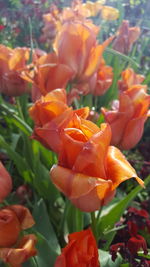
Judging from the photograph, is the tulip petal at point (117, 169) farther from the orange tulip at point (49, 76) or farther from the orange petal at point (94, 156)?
the orange tulip at point (49, 76)

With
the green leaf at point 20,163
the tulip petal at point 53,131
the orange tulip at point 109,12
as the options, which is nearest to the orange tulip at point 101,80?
the green leaf at point 20,163

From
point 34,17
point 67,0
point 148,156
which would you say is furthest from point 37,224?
point 67,0

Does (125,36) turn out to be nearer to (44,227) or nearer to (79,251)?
(44,227)

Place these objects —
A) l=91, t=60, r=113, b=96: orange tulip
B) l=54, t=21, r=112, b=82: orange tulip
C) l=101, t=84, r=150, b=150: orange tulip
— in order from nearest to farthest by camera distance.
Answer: l=101, t=84, r=150, b=150: orange tulip
l=54, t=21, r=112, b=82: orange tulip
l=91, t=60, r=113, b=96: orange tulip

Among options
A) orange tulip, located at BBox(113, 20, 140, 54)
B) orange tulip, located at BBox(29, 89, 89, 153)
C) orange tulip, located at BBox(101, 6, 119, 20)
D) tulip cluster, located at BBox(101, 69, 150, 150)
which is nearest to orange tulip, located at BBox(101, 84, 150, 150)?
tulip cluster, located at BBox(101, 69, 150, 150)

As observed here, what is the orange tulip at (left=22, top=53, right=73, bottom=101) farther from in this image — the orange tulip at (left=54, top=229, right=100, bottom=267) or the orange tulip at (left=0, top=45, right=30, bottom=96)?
the orange tulip at (left=54, top=229, right=100, bottom=267)

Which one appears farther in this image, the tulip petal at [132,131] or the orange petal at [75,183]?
the tulip petal at [132,131]

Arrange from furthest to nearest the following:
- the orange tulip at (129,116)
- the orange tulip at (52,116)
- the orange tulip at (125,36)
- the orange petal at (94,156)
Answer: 1. the orange tulip at (125,36)
2. the orange tulip at (129,116)
3. the orange tulip at (52,116)
4. the orange petal at (94,156)
